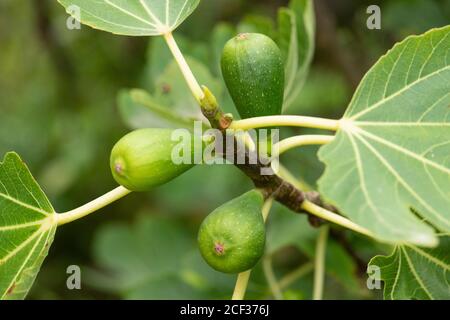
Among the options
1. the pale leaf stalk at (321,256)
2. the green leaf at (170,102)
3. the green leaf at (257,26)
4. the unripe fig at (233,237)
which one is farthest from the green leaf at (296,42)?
the unripe fig at (233,237)

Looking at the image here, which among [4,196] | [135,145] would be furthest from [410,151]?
[4,196]

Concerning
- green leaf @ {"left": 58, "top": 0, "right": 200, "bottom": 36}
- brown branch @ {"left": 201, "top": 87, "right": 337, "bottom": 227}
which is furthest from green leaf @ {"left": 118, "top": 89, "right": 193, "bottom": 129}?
brown branch @ {"left": 201, "top": 87, "right": 337, "bottom": 227}

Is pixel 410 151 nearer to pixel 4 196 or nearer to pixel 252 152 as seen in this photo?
pixel 252 152

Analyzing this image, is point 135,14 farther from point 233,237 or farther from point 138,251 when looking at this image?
point 138,251

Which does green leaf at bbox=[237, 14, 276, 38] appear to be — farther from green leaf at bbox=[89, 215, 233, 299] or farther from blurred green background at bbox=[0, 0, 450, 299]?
green leaf at bbox=[89, 215, 233, 299]

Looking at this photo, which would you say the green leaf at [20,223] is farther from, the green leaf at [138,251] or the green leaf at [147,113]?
the green leaf at [138,251]
